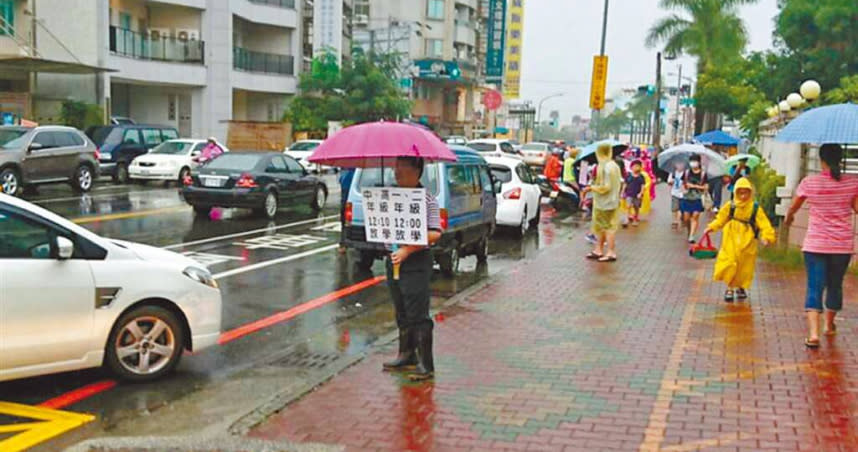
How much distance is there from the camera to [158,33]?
3731cm

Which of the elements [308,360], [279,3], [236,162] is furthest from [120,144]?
[308,360]

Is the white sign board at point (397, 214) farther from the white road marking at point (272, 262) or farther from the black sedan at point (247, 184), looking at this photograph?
the black sedan at point (247, 184)

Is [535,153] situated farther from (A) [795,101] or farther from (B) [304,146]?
(A) [795,101]

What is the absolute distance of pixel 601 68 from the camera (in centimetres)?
3061

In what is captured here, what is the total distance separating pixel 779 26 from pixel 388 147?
101 feet

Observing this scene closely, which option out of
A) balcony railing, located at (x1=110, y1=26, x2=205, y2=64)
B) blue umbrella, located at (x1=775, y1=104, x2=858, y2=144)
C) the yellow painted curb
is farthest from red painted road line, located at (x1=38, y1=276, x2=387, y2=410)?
balcony railing, located at (x1=110, y1=26, x2=205, y2=64)

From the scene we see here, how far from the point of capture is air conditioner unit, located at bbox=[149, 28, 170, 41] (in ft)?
120

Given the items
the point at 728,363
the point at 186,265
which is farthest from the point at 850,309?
the point at 186,265

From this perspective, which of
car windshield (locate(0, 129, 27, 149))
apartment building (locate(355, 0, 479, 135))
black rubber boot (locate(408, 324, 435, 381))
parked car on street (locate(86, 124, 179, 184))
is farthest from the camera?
apartment building (locate(355, 0, 479, 135))

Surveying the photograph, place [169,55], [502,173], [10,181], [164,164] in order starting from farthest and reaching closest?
[169,55]
[164,164]
[10,181]
[502,173]

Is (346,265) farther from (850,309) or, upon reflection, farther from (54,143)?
(54,143)

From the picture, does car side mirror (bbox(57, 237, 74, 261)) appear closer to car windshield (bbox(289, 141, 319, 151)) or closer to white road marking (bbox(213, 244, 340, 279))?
white road marking (bbox(213, 244, 340, 279))

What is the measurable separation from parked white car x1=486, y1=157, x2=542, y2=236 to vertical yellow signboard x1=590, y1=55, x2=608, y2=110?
1355 cm

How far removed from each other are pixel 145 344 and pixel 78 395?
59 cm
